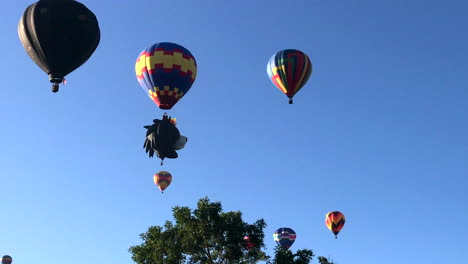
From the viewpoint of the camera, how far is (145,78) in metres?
51.0

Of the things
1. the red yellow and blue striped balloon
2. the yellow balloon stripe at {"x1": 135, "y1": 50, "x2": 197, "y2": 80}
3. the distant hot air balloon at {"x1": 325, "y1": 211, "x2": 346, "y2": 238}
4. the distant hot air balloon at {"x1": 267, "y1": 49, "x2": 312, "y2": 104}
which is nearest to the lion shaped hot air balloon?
the red yellow and blue striped balloon

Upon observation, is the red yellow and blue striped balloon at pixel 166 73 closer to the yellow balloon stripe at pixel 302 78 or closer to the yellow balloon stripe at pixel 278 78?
the yellow balloon stripe at pixel 278 78

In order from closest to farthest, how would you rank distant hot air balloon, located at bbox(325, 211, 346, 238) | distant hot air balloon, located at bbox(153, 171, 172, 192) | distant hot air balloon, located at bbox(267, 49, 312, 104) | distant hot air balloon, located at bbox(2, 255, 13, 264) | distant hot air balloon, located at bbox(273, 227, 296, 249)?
distant hot air balloon, located at bbox(267, 49, 312, 104)
distant hot air balloon, located at bbox(153, 171, 172, 192)
distant hot air balloon, located at bbox(325, 211, 346, 238)
distant hot air balloon, located at bbox(273, 227, 296, 249)
distant hot air balloon, located at bbox(2, 255, 13, 264)

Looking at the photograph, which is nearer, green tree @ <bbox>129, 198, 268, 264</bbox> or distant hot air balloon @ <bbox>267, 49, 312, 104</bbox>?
green tree @ <bbox>129, 198, 268, 264</bbox>

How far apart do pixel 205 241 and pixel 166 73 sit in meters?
13.9

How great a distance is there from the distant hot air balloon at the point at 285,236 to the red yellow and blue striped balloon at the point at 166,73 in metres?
34.7

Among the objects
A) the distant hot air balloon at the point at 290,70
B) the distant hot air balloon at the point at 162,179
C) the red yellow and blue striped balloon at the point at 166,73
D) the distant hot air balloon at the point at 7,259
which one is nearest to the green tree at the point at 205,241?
the red yellow and blue striped balloon at the point at 166,73

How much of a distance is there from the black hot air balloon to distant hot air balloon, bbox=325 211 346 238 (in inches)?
1770

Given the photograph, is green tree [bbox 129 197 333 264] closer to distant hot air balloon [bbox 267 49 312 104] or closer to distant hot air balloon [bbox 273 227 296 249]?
distant hot air balloon [bbox 267 49 312 104]

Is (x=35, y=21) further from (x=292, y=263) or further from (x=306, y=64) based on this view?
(x=306, y=64)

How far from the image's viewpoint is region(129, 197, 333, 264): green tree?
4331 cm

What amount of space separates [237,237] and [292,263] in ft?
13.5

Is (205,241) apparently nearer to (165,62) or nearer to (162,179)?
(165,62)

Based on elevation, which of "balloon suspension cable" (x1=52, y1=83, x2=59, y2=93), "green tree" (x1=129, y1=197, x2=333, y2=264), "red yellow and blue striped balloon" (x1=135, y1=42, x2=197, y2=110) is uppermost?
"red yellow and blue striped balloon" (x1=135, y1=42, x2=197, y2=110)
